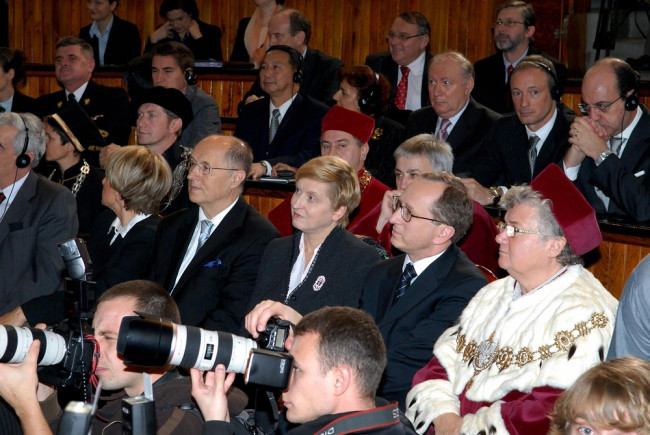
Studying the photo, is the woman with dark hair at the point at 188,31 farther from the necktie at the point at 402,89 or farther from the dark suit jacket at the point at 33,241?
the dark suit jacket at the point at 33,241

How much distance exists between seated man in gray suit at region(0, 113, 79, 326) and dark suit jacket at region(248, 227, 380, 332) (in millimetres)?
1201

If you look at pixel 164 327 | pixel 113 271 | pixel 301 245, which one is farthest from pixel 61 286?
pixel 164 327

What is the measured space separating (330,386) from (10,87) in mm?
5343

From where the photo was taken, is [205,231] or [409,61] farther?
[409,61]

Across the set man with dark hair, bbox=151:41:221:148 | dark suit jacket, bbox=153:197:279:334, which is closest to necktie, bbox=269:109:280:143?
man with dark hair, bbox=151:41:221:148

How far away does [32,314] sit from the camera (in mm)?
4090

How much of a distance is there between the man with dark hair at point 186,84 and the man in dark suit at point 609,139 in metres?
2.55

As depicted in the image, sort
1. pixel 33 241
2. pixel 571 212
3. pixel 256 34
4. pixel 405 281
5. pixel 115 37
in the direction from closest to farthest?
pixel 571 212 → pixel 405 281 → pixel 33 241 → pixel 256 34 → pixel 115 37

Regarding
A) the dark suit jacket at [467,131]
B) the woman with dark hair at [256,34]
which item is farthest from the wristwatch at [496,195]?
the woman with dark hair at [256,34]

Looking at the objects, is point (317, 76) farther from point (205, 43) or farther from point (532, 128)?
point (532, 128)

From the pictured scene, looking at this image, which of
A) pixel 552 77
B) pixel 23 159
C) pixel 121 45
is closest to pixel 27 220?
pixel 23 159

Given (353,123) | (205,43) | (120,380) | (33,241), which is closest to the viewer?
(120,380)

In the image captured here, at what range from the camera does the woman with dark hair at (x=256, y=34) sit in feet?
24.2

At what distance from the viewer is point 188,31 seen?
785 centimetres
